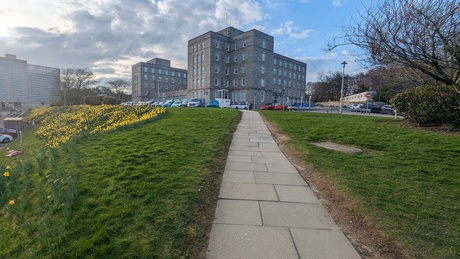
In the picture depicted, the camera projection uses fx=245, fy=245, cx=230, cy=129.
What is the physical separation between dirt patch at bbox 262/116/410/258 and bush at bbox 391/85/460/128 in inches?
362

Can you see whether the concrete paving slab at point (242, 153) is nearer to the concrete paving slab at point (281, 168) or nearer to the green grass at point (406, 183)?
the concrete paving slab at point (281, 168)

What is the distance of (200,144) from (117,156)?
8.12ft

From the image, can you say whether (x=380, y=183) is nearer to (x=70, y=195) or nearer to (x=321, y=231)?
(x=321, y=231)

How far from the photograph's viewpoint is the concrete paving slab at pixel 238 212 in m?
3.18

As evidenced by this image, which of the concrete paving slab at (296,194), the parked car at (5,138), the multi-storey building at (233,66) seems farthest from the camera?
the multi-storey building at (233,66)

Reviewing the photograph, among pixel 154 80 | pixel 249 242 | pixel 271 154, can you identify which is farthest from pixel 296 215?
pixel 154 80

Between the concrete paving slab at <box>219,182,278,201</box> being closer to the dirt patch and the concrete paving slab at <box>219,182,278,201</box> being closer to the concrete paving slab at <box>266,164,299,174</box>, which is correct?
the dirt patch

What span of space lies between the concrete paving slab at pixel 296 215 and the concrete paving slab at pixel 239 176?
1027 millimetres

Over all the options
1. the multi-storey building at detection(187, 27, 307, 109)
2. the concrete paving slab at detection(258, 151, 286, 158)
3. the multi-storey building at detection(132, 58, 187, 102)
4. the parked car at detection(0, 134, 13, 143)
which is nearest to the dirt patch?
the concrete paving slab at detection(258, 151, 286, 158)

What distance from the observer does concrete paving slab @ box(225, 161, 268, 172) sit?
550cm

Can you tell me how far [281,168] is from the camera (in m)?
5.63

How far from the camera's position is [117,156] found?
5664 mm

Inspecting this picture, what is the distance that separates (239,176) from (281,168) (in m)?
1.19

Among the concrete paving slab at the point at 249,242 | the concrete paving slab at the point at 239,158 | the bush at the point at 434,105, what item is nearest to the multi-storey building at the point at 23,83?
the concrete paving slab at the point at 239,158
